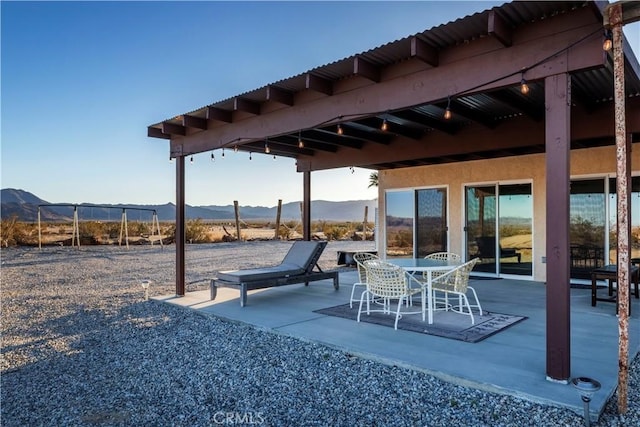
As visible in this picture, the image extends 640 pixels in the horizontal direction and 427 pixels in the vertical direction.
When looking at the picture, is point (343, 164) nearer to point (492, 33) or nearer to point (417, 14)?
point (417, 14)

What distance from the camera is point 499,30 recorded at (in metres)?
3.39

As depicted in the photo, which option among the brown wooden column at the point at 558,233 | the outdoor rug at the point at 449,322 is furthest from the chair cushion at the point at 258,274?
the brown wooden column at the point at 558,233

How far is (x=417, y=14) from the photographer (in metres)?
5.73

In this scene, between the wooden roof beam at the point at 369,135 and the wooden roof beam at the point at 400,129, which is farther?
the wooden roof beam at the point at 369,135

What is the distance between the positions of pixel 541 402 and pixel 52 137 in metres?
15.7

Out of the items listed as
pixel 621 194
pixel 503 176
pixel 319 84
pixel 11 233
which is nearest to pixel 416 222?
pixel 503 176

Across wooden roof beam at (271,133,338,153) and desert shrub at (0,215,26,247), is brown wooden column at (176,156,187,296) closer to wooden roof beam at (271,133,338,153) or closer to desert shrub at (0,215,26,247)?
wooden roof beam at (271,133,338,153)

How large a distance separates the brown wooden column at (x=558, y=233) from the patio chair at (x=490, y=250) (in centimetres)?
601

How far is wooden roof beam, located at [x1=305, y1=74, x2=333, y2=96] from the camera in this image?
4902mm

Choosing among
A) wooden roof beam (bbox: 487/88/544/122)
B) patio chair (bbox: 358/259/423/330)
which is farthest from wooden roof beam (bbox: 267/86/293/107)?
wooden roof beam (bbox: 487/88/544/122)

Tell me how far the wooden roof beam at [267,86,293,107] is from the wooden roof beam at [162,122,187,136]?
8.86ft

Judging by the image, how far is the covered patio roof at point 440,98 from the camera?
11.0 ft

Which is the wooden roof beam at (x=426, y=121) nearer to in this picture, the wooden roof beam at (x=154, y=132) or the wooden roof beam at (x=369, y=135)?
the wooden roof beam at (x=369, y=135)

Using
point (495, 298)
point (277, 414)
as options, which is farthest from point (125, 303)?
point (495, 298)
